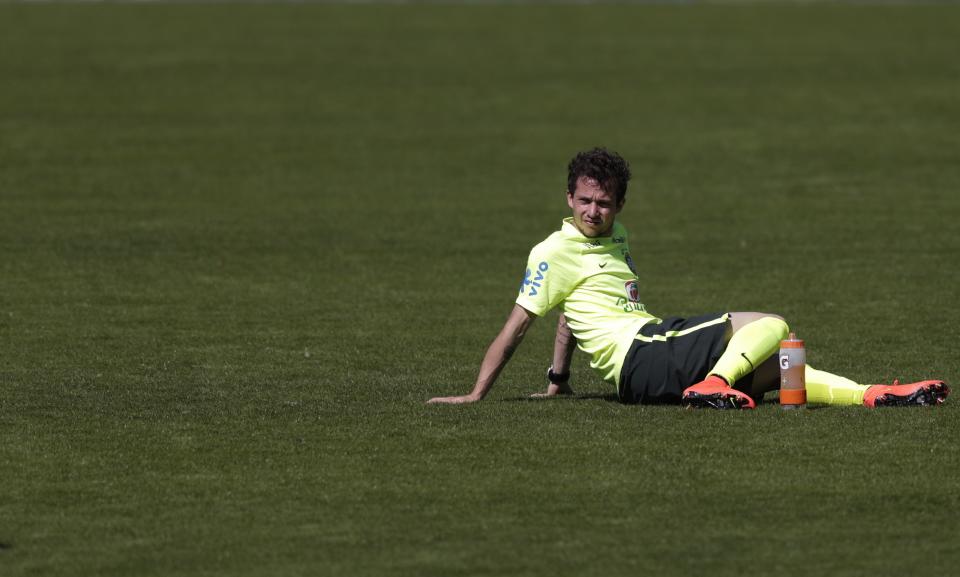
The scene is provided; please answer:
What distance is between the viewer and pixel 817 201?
2198 centimetres

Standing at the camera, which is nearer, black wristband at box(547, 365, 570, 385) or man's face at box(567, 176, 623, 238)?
man's face at box(567, 176, 623, 238)

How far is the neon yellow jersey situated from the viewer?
10445 millimetres

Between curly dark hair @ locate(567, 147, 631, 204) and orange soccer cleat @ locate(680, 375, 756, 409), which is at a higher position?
curly dark hair @ locate(567, 147, 631, 204)

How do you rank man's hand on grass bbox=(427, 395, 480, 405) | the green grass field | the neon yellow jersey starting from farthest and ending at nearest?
man's hand on grass bbox=(427, 395, 480, 405)
the neon yellow jersey
the green grass field

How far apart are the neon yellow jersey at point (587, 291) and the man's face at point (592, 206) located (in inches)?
3.4

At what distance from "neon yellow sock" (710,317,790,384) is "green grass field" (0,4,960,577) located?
29 cm

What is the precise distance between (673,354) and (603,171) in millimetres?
1167

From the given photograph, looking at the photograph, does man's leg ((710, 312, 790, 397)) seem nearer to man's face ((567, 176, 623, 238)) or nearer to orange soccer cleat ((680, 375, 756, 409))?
orange soccer cleat ((680, 375, 756, 409))

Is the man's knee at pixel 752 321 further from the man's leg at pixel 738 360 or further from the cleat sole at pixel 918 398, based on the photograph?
the cleat sole at pixel 918 398

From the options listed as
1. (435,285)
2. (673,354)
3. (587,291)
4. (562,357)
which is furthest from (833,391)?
(435,285)

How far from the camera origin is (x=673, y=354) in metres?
10.3

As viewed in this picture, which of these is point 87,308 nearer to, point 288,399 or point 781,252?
point 288,399

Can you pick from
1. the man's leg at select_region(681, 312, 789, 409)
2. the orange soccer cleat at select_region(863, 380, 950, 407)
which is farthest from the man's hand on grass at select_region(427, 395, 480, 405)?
the orange soccer cleat at select_region(863, 380, 950, 407)

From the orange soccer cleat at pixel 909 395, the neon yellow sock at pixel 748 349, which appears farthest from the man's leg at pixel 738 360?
the orange soccer cleat at pixel 909 395
